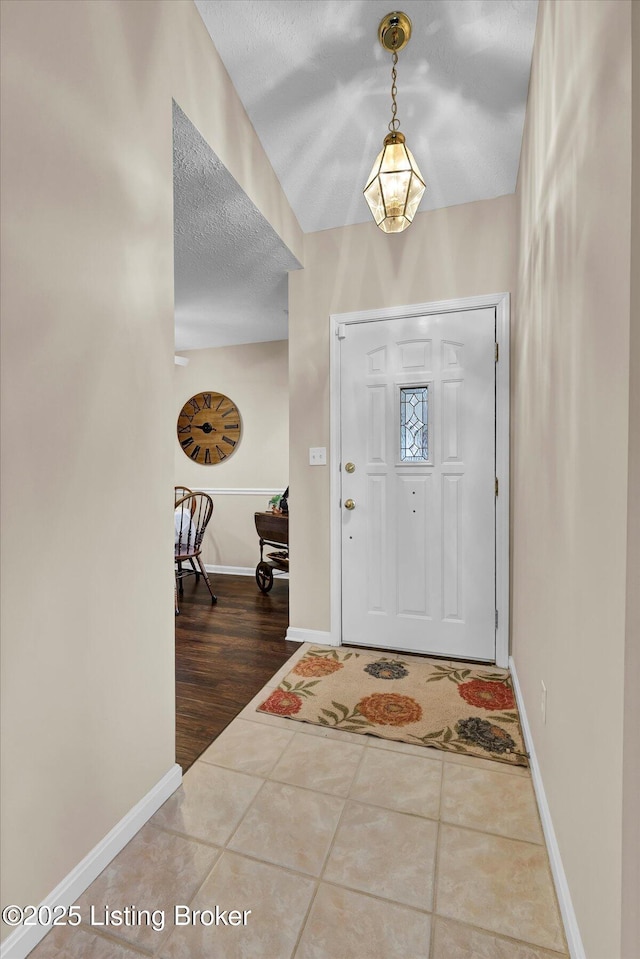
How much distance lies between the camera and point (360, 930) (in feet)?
3.63

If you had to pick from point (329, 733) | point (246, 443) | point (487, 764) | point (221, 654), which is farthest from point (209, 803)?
point (246, 443)

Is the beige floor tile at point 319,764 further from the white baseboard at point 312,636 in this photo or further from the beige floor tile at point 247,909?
the white baseboard at point 312,636

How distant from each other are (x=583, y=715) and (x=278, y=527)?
2863mm

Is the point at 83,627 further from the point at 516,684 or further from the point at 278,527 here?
the point at 278,527

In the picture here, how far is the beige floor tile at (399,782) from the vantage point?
59.7 inches

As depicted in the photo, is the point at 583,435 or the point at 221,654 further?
the point at 221,654

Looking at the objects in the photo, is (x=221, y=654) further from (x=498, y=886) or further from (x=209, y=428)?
(x=209, y=428)

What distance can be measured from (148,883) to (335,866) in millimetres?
492

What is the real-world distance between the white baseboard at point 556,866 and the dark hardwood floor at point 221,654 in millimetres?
1185

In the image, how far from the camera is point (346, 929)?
3.64 ft

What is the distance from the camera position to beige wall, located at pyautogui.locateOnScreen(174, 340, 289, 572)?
462 cm

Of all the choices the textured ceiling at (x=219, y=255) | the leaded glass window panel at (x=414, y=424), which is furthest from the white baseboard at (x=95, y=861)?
the textured ceiling at (x=219, y=255)

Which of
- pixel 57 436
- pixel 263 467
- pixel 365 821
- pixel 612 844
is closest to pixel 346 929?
pixel 365 821

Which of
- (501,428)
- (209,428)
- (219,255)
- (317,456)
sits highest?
(219,255)
